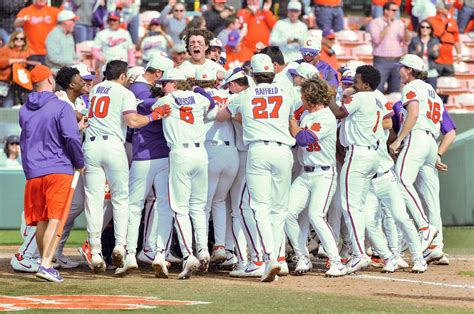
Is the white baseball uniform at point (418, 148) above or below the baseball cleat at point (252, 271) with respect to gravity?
above

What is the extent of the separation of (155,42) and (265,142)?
8274 mm

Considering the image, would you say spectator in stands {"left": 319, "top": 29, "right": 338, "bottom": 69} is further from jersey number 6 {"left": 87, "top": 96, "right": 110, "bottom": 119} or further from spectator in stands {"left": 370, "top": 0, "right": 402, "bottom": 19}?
jersey number 6 {"left": 87, "top": 96, "right": 110, "bottom": 119}

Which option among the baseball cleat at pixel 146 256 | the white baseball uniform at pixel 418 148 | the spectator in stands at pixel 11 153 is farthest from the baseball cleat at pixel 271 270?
the spectator in stands at pixel 11 153

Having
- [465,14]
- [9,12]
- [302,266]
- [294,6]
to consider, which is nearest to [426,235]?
[302,266]

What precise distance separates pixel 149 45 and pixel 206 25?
1.01m

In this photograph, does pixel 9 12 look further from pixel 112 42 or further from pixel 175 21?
pixel 175 21

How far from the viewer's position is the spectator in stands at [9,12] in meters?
18.1

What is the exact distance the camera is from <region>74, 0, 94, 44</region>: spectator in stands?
18.4 m

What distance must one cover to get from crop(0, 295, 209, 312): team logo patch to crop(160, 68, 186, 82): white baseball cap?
232cm

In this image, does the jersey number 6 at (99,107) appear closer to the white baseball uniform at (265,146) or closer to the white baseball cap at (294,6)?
the white baseball uniform at (265,146)

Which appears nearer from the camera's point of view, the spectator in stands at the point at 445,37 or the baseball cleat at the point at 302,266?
the baseball cleat at the point at 302,266

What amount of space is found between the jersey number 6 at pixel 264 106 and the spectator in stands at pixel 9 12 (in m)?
8.76

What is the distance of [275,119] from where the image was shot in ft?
33.4

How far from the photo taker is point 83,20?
60.6ft
